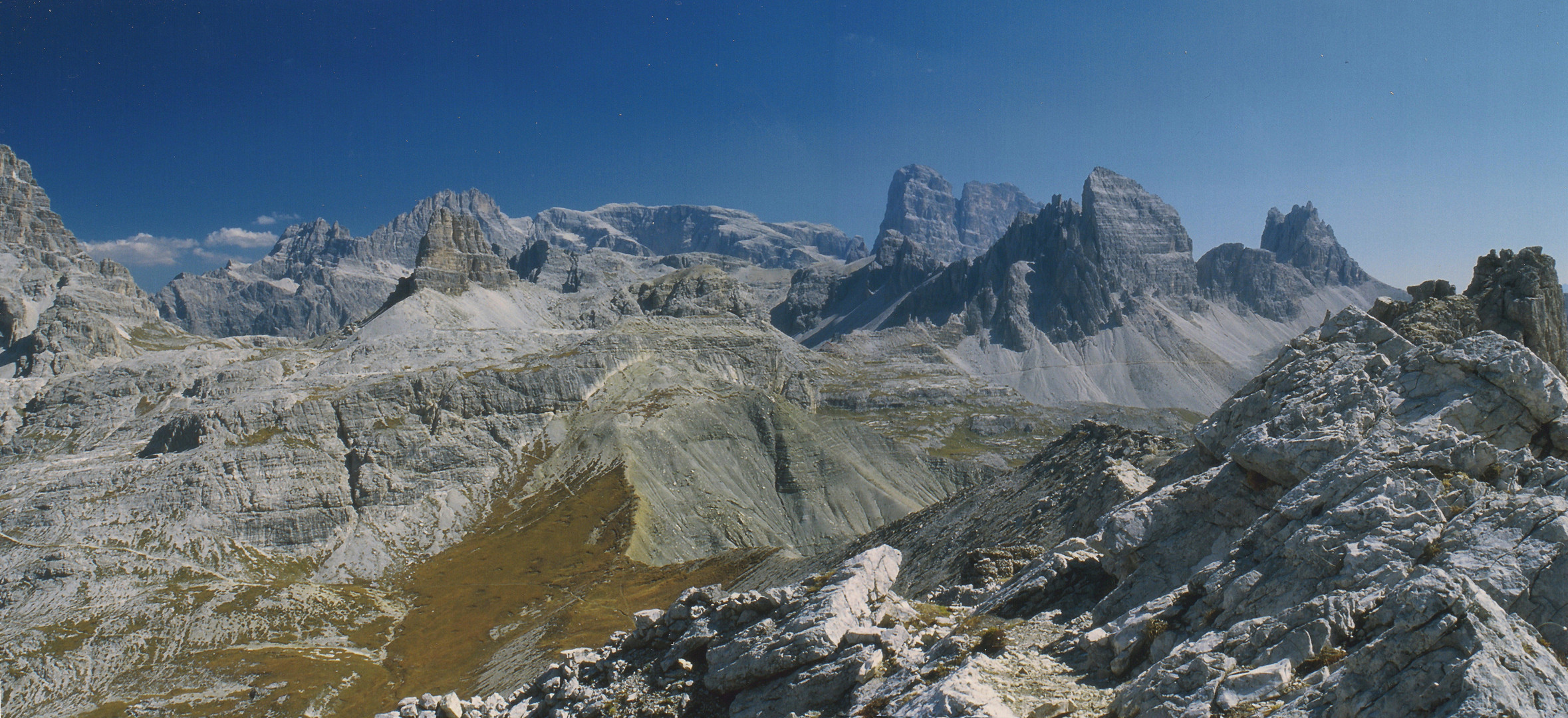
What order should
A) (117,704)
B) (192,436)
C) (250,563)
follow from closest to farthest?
(117,704), (250,563), (192,436)

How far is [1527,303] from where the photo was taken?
37.5 meters

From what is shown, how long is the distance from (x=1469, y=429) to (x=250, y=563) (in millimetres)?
122022

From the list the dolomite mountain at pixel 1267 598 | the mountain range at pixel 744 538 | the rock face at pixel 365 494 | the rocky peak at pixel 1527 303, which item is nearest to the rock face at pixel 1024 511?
the mountain range at pixel 744 538

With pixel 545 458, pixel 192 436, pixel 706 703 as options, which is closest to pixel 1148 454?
pixel 706 703

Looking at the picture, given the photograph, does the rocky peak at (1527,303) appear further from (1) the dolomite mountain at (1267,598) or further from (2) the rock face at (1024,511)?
(2) the rock face at (1024,511)

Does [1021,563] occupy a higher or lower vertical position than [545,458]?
lower

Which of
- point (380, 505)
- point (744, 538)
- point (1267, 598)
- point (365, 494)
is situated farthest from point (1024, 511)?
point (365, 494)

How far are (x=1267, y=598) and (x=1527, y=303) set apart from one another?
31.3 metres

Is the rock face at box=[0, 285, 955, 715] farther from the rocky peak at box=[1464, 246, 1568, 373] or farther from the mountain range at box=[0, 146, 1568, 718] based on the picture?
the rocky peak at box=[1464, 246, 1568, 373]

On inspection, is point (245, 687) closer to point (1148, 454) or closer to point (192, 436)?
point (192, 436)

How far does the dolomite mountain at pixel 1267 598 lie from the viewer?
14.5 metres

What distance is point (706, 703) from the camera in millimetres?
25578

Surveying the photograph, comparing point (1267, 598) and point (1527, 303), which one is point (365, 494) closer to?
point (1267, 598)

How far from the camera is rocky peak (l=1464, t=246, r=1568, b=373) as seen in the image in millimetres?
37031
